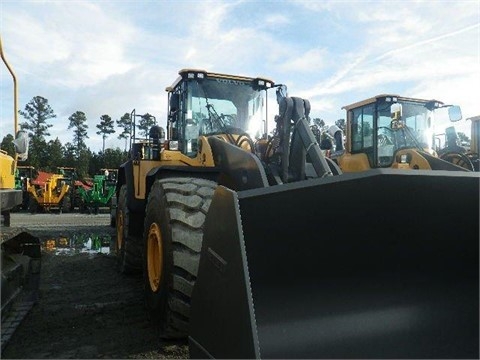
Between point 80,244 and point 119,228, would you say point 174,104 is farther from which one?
point 80,244

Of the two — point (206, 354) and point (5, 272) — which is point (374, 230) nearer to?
point (206, 354)

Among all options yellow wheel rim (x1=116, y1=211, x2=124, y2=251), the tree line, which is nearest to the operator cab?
yellow wheel rim (x1=116, y1=211, x2=124, y2=251)

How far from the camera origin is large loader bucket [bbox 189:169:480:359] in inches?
101

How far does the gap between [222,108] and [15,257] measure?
286 cm

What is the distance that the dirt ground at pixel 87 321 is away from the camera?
12.1 ft

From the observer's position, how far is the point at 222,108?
576 cm

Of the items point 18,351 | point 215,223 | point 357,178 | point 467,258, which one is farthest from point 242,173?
point 18,351

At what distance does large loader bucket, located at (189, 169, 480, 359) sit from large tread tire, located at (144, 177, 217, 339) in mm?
725

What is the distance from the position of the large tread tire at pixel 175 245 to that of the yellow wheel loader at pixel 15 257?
4.19ft

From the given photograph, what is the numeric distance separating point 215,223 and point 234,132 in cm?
306

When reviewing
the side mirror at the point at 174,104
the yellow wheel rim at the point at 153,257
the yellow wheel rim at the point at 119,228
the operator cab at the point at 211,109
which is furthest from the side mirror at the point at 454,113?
the yellow wheel rim at the point at 153,257

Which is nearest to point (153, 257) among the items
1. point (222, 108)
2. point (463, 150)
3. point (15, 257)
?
point (15, 257)

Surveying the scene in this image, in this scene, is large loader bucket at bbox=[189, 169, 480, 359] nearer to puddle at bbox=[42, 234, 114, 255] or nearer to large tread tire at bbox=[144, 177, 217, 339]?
large tread tire at bbox=[144, 177, 217, 339]

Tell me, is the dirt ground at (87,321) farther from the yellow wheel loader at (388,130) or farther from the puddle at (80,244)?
the yellow wheel loader at (388,130)
